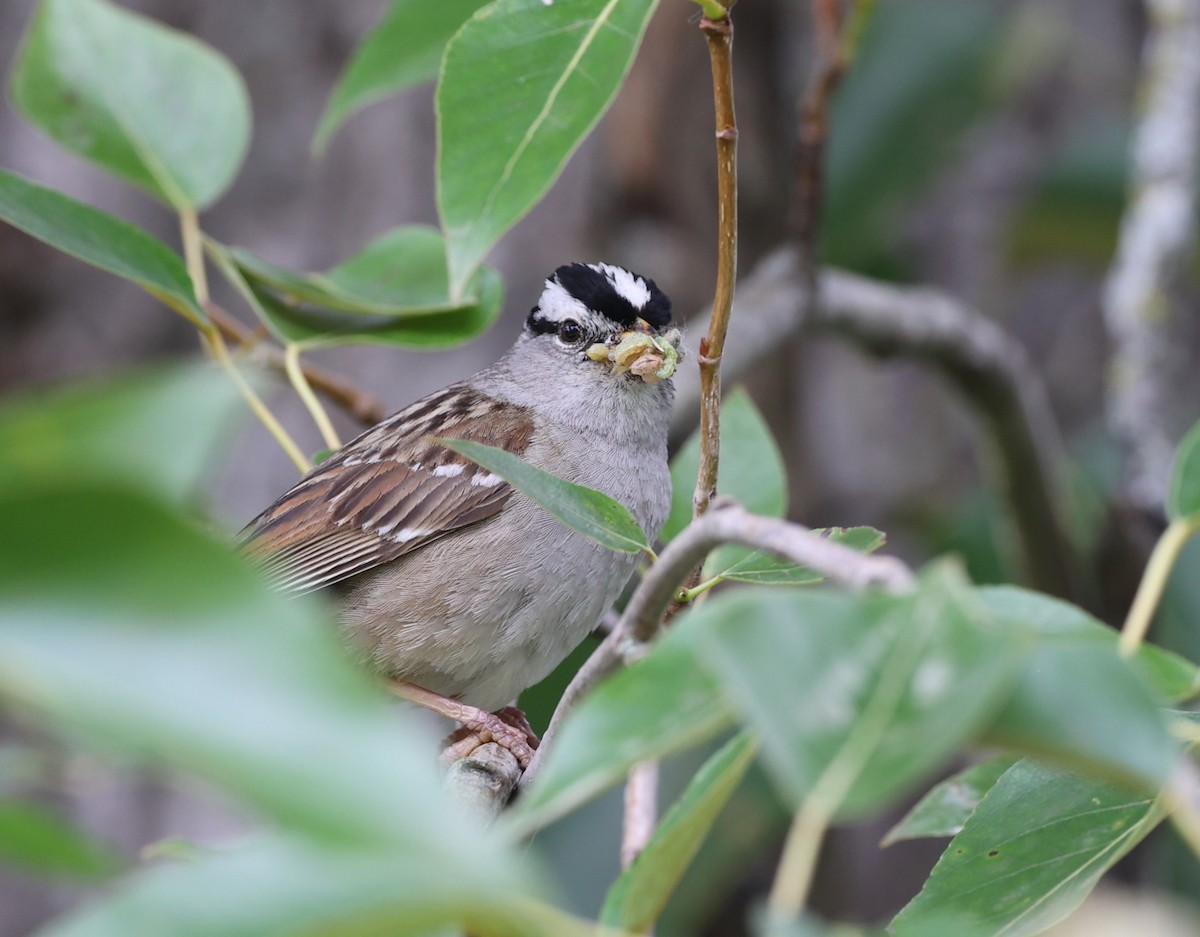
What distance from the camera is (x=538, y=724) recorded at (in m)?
2.17

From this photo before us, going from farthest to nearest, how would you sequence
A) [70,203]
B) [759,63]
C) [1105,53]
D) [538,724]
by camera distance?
[1105,53]
[759,63]
[538,724]
[70,203]

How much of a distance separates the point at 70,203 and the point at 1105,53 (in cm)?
503

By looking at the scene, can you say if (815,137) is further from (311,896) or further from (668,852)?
(311,896)

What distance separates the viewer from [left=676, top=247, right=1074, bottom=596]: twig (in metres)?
2.88

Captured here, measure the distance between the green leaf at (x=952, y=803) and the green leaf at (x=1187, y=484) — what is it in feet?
1.44

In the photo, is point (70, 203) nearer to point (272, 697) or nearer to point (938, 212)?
point (272, 697)

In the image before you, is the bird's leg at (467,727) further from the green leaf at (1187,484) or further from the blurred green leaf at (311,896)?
the blurred green leaf at (311,896)

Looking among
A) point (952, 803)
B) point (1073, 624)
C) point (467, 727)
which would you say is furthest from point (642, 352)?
point (1073, 624)

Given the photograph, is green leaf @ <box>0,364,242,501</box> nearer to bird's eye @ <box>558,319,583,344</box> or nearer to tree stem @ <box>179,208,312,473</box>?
tree stem @ <box>179,208,312,473</box>

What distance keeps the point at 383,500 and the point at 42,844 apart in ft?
5.60

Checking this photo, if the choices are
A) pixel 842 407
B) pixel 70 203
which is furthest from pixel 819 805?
pixel 842 407

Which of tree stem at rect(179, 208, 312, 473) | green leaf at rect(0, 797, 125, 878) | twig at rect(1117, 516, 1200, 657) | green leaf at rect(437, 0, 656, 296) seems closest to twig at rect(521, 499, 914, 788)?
twig at rect(1117, 516, 1200, 657)

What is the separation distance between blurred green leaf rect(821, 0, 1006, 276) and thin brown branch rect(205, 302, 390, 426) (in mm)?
2136

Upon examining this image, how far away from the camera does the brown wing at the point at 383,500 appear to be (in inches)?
88.8
